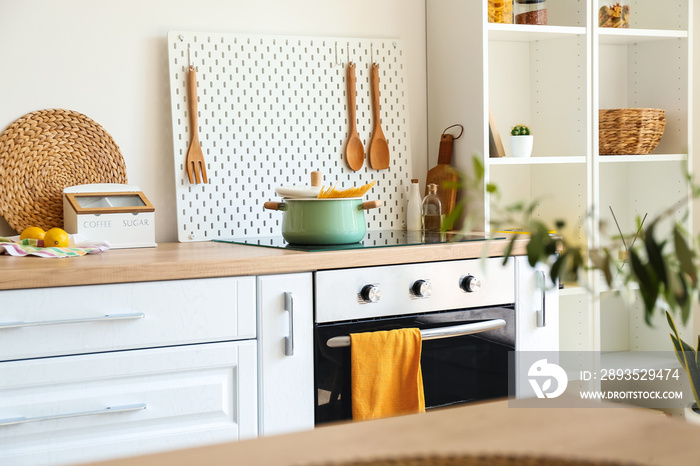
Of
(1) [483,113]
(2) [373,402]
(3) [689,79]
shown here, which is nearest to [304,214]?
(2) [373,402]

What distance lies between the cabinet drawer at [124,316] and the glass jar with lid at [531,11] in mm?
1420

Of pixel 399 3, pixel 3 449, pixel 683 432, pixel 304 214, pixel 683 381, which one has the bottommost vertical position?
pixel 683 381

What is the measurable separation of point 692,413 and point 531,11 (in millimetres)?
1466

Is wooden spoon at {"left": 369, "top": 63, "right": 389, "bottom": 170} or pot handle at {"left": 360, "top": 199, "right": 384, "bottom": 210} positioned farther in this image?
wooden spoon at {"left": 369, "top": 63, "right": 389, "bottom": 170}

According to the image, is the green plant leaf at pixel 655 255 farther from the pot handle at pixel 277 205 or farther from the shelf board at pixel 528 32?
the shelf board at pixel 528 32

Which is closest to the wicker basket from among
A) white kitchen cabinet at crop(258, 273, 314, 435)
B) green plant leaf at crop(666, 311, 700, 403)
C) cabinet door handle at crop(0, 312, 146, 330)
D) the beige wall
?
green plant leaf at crop(666, 311, 700, 403)

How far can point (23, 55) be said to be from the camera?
87.1 inches

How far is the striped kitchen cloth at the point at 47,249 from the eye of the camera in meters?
1.86

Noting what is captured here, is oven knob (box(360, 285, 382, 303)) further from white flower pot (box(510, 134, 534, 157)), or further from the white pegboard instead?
white flower pot (box(510, 134, 534, 157))

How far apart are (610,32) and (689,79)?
1.24 feet

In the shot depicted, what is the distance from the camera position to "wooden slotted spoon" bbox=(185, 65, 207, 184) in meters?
2.36

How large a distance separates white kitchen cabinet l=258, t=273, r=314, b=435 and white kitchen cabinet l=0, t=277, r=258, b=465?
31 mm

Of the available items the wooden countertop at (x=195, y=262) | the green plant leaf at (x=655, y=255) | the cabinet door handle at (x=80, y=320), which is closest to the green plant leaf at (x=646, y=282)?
the green plant leaf at (x=655, y=255)

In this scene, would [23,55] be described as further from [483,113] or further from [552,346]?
[552,346]
